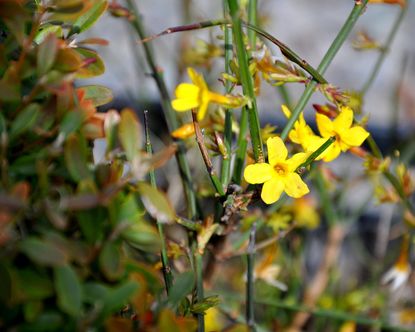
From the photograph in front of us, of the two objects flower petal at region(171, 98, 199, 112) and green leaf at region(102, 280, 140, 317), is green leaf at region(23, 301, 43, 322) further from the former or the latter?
flower petal at region(171, 98, 199, 112)

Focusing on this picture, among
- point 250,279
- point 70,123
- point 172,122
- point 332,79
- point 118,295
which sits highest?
point 70,123

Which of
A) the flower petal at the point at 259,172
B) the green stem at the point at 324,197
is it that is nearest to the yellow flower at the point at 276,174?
the flower petal at the point at 259,172

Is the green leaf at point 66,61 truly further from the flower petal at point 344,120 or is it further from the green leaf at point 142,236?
the flower petal at point 344,120

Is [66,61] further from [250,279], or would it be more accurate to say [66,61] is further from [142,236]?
[250,279]

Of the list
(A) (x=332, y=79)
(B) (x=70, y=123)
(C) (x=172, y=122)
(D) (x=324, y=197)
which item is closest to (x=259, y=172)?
(B) (x=70, y=123)

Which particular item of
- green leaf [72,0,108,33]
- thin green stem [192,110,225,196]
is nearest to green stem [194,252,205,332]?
thin green stem [192,110,225,196]
